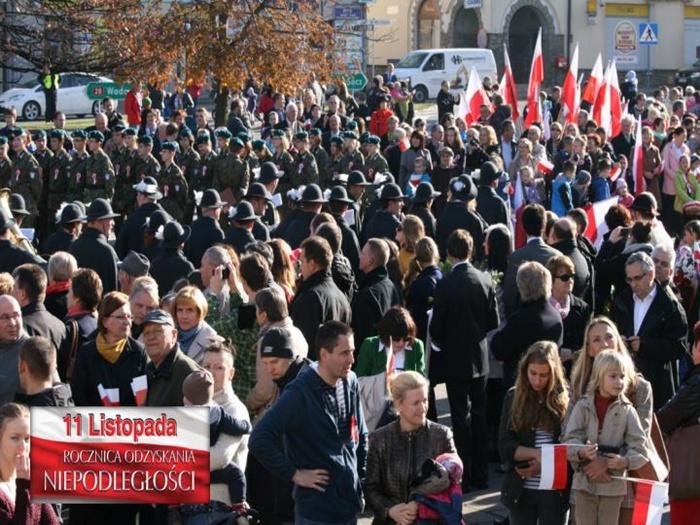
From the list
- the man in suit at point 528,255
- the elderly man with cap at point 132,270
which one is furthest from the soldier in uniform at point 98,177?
the man in suit at point 528,255

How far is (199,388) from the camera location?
259 inches

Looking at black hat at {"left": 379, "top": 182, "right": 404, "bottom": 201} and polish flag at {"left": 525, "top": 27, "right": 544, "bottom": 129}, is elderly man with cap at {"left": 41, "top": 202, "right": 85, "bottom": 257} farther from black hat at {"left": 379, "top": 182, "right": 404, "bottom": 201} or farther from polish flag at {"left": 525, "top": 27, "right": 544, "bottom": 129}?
polish flag at {"left": 525, "top": 27, "right": 544, "bottom": 129}

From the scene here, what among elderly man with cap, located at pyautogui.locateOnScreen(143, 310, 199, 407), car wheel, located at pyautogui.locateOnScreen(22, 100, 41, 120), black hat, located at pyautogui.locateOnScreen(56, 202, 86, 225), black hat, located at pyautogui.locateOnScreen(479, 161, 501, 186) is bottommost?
elderly man with cap, located at pyautogui.locateOnScreen(143, 310, 199, 407)

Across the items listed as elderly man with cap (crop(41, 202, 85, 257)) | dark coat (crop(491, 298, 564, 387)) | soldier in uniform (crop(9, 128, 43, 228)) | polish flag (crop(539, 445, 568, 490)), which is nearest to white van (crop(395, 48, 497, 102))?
soldier in uniform (crop(9, 128, 43, 228))

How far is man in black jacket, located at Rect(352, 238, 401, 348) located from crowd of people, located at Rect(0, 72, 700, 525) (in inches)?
0.6

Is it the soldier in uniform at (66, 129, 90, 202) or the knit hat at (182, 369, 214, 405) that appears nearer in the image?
the knit hat at (182, 369, 214, 405)

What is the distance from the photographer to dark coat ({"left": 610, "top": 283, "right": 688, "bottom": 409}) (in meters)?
9.40

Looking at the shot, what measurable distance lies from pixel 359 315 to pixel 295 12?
17.2 metres

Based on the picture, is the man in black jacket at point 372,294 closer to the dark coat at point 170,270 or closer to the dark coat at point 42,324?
the dark coat at point 170,270

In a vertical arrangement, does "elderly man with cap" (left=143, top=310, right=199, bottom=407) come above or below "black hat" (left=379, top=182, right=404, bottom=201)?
below

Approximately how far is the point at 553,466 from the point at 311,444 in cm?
142

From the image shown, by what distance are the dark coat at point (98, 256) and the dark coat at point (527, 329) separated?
385 centimetres

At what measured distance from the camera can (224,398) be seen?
696 cm

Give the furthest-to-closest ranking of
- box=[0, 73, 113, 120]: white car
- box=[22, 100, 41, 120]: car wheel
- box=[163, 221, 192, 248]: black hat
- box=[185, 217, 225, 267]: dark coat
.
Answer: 1. box=[22, 100, 41, 120]: car wheel
2. box=[0, 73, 113, 120]: white car
3. box=[185, 217, 225, 267]: dark coat
4. box=[163, 221, 192, 248]: black hat
